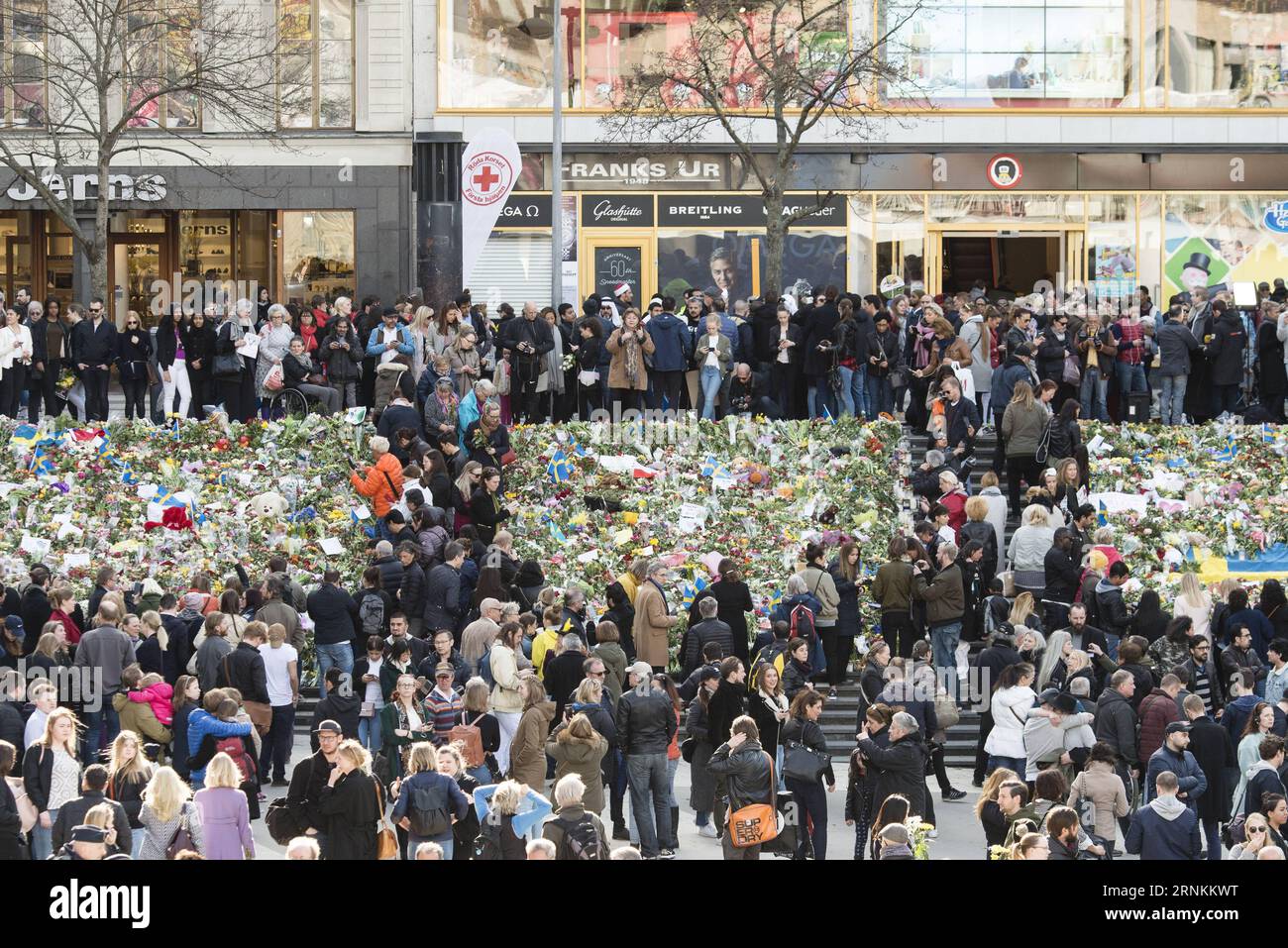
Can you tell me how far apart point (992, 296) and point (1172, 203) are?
3.63m

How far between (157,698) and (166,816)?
3.80 metres

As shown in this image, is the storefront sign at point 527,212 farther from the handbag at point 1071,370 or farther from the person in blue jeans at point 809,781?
the person in blue jeans at point 809,781

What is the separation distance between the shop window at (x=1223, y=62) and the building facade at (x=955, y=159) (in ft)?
0.11

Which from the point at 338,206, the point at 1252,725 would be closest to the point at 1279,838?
the point at 1252,725

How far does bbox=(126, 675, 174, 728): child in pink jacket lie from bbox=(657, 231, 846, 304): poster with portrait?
20.1 meters

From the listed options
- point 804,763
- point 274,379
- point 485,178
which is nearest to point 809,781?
point 804,763

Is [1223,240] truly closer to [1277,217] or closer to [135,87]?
[1277,217]

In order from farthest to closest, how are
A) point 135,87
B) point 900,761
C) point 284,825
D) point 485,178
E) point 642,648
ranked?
1. point 135,87
2. point 485,178
3. point 642,648
4. point 900,761
5. point 284,825

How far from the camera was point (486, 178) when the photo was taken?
2656 centimetres

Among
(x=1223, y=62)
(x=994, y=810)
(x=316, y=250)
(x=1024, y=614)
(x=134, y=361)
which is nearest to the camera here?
(x=994, y=810)

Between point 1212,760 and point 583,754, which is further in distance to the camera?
point 1212,760

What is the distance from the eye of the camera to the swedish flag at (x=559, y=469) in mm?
23750

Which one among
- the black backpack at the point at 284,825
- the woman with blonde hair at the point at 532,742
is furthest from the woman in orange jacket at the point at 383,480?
the black backpack at the point at 284,825

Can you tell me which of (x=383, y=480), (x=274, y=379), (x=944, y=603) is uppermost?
(x=274, y=379)
